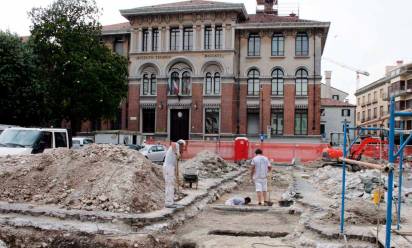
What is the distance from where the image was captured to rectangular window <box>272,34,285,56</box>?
43.5 meters

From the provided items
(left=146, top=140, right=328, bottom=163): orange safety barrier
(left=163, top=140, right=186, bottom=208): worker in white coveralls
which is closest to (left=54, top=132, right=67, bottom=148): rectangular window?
(left=163, top=140, right=186, bottom=208): worker in white coveralls

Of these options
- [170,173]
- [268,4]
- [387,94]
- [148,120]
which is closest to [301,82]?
[268,4]

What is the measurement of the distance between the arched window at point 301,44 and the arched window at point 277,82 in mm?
2418

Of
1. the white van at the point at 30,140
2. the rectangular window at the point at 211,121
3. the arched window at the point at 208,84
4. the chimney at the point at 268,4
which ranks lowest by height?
the white van at the point at 30,140

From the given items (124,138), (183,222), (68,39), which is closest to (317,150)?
(124,138)

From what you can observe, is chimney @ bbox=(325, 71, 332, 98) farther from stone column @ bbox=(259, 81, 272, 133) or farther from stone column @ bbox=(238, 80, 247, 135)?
stone column @ bbox=(238, 80, 247, 135)

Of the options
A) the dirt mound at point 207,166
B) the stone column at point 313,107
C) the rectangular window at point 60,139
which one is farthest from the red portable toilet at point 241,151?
the rectangular window at point 60,139

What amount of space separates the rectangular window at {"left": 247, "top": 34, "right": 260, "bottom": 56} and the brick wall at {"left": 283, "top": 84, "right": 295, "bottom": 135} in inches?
172

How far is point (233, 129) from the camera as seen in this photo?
43.5 m

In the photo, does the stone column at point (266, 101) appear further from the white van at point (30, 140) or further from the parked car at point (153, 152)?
the white van at point (30, 140)

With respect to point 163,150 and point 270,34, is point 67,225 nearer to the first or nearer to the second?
point 163,150

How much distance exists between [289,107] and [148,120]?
1343 cm

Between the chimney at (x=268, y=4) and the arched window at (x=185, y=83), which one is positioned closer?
the arched window at (x=185, y=83)

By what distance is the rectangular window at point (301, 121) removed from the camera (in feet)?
140
